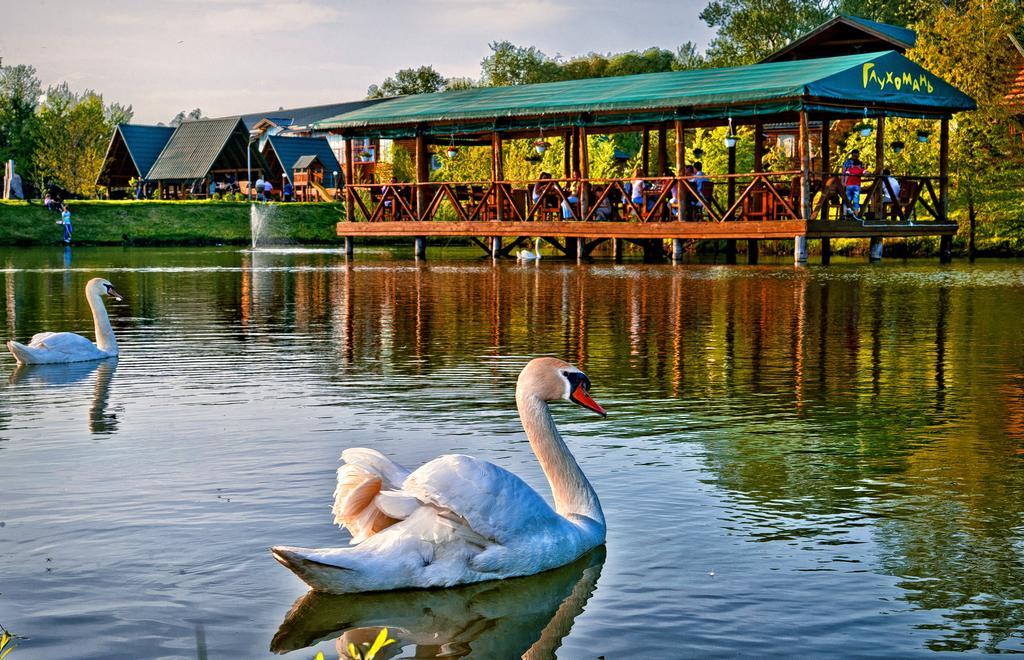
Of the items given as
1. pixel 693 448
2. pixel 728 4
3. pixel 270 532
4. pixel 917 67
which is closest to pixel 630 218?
pixel 917 67

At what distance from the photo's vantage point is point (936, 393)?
11938 millimetres

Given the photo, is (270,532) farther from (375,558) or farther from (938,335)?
(938,335)

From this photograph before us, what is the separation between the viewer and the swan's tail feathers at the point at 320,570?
562 cm

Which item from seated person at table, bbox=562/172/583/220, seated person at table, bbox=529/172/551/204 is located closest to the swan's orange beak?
seated person at table, bbox=562/172/583/220

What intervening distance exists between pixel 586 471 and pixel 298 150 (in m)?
81.4

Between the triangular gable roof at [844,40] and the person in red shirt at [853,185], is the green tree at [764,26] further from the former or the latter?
the person in red shirt at [853,185]

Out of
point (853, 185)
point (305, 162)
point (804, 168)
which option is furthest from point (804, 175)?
point (305, 162)

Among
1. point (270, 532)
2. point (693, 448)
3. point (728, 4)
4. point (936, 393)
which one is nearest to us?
point (270, 532)

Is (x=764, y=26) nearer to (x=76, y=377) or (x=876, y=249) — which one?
(x=876, y=249)

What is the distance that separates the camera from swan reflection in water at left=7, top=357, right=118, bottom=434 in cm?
1124

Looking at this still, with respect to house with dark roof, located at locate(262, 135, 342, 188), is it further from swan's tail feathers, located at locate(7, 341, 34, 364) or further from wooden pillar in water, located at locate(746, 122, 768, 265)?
swan's tail feathers, located at locate(7, 341, 34, 364)

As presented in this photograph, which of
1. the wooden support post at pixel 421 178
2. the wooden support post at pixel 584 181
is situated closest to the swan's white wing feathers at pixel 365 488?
the wooden support post at pixel 584 181

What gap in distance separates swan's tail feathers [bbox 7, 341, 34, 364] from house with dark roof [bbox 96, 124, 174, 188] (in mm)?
77919

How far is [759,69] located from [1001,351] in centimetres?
2185
